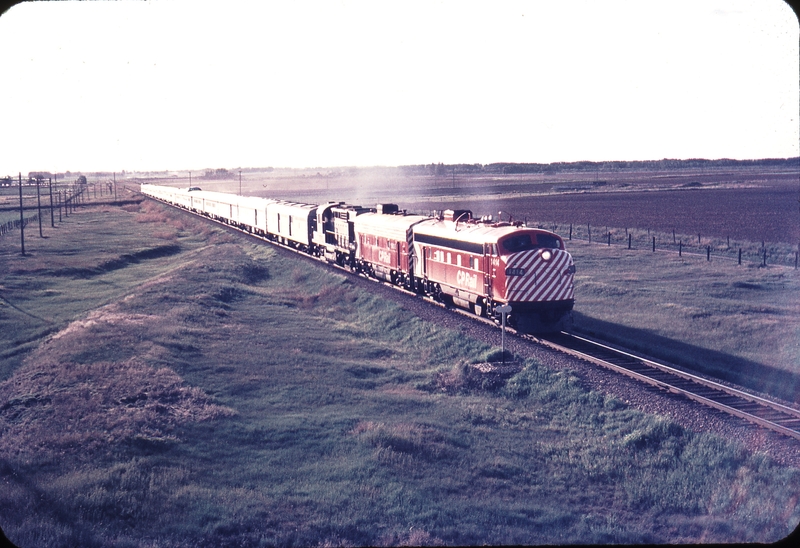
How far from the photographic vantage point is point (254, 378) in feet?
68.7

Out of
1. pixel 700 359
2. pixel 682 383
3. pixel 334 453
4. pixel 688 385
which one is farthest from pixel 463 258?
pixel 334 453

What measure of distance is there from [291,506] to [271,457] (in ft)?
8.64

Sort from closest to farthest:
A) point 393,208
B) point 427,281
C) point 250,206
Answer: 1. point 427,281
2. point 393,208
3. point 250,206

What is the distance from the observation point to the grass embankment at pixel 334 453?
469 inches

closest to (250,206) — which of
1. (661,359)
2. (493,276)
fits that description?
(493,276)

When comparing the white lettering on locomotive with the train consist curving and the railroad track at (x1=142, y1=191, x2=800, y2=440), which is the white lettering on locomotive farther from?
the railroad track at (x1=142, y1=191, x2=800, y2=440)

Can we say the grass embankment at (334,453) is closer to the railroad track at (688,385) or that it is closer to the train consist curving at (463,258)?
the railroad track at (688,385)

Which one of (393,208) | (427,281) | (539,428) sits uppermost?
(393,208)

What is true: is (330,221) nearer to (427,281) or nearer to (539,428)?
(427,281)

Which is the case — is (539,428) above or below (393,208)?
below

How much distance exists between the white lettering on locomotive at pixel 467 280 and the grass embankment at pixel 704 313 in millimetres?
4859

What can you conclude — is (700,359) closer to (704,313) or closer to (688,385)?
(688,385)

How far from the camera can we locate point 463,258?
27.9m

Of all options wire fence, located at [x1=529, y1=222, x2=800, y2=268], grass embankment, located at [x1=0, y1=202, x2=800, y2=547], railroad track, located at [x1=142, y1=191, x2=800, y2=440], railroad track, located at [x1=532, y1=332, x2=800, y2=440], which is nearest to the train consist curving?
railroad track, located at [x1=142, y1=191, x2=800, y2=440]
